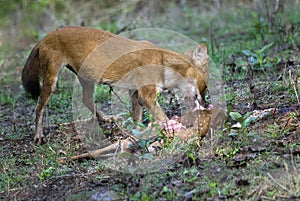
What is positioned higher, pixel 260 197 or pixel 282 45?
pixel 282 45

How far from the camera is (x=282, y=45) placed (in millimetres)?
8477

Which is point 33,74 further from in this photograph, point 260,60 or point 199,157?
point 260,60

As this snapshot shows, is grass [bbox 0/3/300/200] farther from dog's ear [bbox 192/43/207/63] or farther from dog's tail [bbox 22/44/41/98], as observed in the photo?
dog's ear [bbox 192/43/207/63]

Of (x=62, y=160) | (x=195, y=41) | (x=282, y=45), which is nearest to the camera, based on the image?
(x=62, y=160)

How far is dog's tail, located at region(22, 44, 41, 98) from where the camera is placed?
22.0ft

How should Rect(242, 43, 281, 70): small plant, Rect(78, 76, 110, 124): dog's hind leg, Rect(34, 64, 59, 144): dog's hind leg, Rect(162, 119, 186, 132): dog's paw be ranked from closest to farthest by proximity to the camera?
Rect(162, 119, 186, 132): dog's paw, Rect(34, 64, 59, 144): dog's hind leg, Rect(78, 76, 110, 124): dog's hind leg, Rect(242, 43, 281, 70): small plant

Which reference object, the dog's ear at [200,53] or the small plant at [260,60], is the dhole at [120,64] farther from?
the small plant at [260,60]

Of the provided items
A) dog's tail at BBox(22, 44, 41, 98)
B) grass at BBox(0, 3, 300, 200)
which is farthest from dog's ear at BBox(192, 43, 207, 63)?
dog's tail at BBox(22, 44, 41, 98)

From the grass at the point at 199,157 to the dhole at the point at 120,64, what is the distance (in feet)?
1.73

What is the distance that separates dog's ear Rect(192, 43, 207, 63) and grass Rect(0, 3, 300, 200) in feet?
1.95

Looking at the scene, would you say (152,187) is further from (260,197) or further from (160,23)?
(160,23)

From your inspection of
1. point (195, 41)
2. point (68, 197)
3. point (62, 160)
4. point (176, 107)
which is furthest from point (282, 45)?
point (68, 197)

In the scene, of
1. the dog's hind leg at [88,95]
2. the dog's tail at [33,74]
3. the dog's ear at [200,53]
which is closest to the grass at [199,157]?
the dog's hind leg at [88,95]

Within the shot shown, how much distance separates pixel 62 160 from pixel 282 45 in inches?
176
